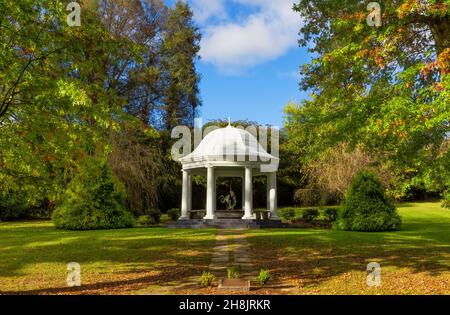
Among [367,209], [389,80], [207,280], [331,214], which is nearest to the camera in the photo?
[207,280]

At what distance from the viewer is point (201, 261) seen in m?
12.3

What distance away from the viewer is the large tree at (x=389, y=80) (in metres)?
9.31

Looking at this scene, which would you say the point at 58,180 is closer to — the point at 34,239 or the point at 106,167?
the point at 34,239

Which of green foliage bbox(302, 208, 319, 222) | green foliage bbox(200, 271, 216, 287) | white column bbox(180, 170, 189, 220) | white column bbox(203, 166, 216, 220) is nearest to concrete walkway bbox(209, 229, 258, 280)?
green foliage bbox(200, 271, 216, 287)

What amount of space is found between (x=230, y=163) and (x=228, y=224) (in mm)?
3319

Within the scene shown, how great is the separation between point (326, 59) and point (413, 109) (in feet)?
8.94

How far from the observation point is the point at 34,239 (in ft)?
60.0

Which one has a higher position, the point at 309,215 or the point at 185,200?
the point at 185,200

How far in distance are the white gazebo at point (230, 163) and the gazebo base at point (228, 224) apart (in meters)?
0.31

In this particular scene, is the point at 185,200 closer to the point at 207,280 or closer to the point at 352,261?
the point at 352,261

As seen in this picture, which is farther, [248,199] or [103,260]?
[248,199]

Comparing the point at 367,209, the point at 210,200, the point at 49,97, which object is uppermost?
the point at 49,97

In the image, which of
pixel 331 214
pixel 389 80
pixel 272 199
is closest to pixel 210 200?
pixel 272 199
